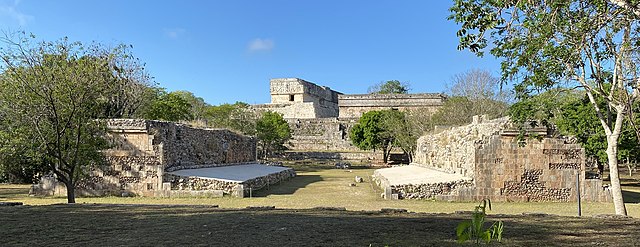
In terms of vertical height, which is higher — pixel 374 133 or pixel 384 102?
pixel 384 102

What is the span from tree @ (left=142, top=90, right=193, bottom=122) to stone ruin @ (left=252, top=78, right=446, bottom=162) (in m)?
16.5

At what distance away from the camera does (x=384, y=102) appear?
5269 cm

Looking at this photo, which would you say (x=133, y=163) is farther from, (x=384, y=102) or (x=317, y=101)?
(x=317, y=101)

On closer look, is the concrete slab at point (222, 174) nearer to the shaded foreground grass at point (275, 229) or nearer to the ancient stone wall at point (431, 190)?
the ancient stone wall at point (431, 190)

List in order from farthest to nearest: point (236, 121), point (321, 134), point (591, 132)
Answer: point (321, 134)
point (236, 121)
point (591, 132)

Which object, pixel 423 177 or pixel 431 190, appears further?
pixel 423 177

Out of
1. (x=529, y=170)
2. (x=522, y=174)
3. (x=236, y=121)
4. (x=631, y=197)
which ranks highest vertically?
(x=236, y=121)

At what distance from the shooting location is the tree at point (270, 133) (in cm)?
3788

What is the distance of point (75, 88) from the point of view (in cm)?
1139

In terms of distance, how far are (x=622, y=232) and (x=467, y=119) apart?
28755 millimetres

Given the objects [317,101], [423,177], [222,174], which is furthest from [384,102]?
[222,174]

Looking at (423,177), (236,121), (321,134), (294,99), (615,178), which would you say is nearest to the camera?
(615,178)

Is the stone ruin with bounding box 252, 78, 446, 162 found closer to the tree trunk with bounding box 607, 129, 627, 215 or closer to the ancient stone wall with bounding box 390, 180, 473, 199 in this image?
the ancient stone wall with bounding box 390, 180, 473, 199

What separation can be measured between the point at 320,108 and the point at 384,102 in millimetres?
9106
